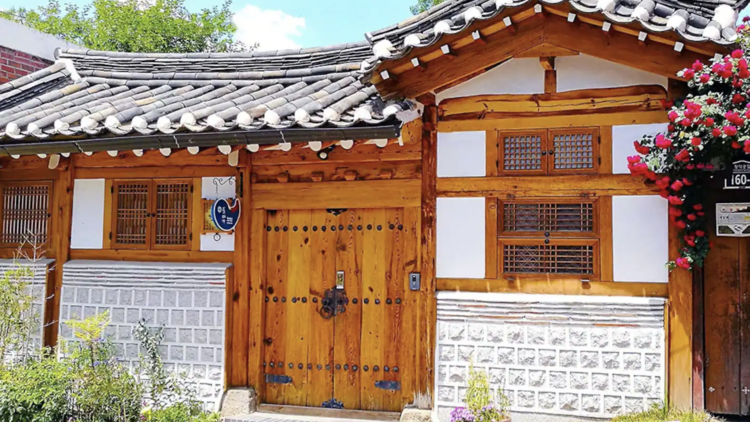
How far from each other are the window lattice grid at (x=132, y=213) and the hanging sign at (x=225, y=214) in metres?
1.10

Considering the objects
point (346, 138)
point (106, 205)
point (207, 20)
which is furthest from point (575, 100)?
point (207, 20)

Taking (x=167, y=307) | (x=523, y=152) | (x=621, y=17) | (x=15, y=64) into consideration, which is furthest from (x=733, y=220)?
(x=15, y=64)

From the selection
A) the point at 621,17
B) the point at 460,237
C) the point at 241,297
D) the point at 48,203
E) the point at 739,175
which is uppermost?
the point at 621,17

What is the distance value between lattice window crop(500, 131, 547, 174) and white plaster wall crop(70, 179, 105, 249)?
5.05m

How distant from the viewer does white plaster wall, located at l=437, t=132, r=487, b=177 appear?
653 cm

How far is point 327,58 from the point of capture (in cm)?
869

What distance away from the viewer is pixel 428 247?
662 centimetres

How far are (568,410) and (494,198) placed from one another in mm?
2269

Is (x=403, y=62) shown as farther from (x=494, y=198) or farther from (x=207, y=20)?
(x=207, y=20)

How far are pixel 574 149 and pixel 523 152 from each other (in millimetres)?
517

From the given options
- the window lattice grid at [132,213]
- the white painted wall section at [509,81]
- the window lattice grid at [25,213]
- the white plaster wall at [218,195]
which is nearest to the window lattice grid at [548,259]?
the white painted wall section at [509,81]

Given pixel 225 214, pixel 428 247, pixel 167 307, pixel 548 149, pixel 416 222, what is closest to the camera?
pixel 548 149

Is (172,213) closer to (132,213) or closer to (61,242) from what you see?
(132,213)

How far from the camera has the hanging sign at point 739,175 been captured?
5.65 m
